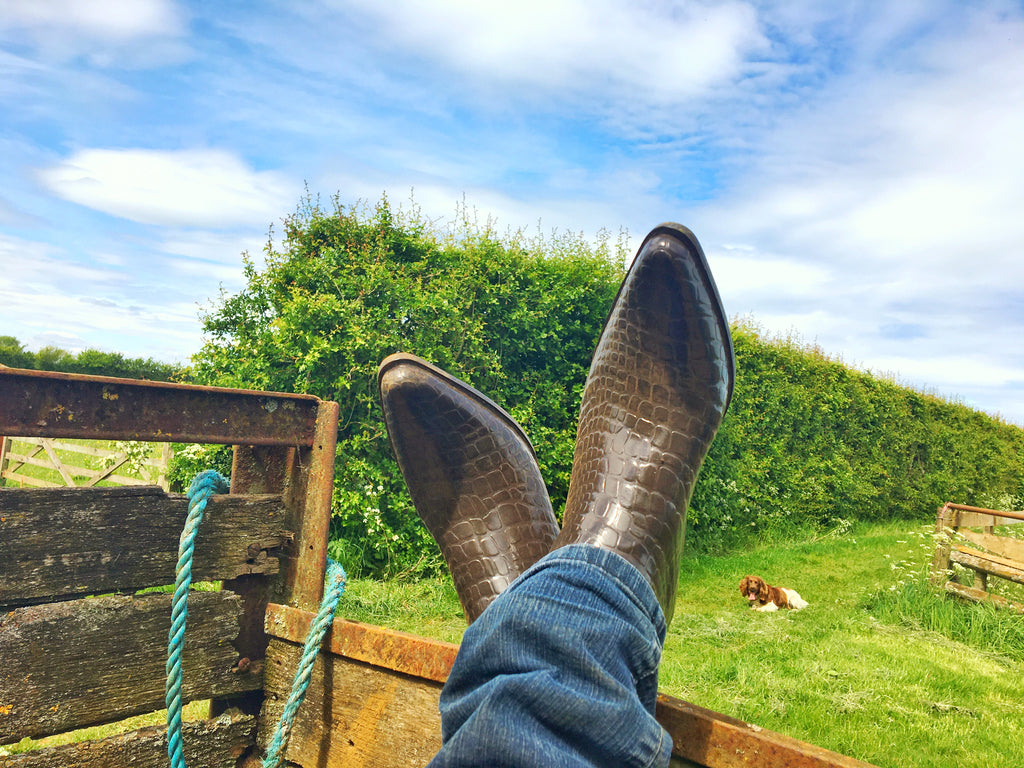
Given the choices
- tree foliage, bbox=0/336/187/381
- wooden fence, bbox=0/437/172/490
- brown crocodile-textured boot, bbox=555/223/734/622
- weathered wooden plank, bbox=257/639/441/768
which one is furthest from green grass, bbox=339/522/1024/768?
tree foliage, bbox=0/336/187/381

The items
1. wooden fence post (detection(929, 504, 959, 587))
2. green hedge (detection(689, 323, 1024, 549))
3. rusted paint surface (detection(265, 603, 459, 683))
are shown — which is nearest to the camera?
rusted paint surface (detection(265, 603, 459, 683))

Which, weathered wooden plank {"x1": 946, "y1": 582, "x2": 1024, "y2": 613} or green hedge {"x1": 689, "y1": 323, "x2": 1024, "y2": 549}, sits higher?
green hedge {"x1": 689, "y1": 323, "x2": 1024, "y2": 549}

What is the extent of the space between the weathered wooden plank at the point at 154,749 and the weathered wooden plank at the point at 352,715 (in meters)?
0.05

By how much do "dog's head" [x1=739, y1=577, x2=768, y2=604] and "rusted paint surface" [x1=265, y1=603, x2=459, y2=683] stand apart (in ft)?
15.5

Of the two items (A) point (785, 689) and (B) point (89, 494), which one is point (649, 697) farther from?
(A) point (785, 689)

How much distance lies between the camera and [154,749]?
1.12 meters

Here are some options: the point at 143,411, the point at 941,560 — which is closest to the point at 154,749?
the point at 143,411

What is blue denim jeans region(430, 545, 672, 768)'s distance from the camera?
703mm

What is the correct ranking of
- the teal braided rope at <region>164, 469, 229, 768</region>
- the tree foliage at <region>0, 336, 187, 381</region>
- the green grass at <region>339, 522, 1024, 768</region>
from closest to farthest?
the teal braided rope at <region>164, 469, 229, 768</region>
the green grass at <region>339, 522, 1024, 768</region>
the tree foliage at <region>0, 336, 187, 381</region>

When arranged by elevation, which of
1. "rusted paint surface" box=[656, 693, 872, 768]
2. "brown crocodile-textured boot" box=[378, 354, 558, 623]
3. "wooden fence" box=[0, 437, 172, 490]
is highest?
"brown crocodile-textured boot" box=[378, 354, 558, 623]

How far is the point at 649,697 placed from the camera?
0.83 metres

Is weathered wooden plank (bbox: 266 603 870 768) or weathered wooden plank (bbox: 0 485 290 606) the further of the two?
weathered wooden plank (bbox: 0 485 290 606)

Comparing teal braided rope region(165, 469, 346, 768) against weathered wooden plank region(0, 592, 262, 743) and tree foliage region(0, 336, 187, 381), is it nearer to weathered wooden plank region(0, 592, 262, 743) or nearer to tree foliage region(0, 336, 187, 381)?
weathered wooden plank region(0, 592, 262, 743)

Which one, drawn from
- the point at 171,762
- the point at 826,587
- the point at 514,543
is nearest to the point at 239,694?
the point at 171,762
